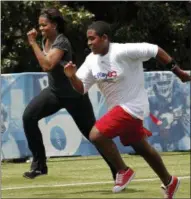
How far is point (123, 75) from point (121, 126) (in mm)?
471

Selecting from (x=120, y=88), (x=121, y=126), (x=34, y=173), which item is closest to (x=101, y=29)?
(x=120, y=88)

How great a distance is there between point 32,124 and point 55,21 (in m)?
1.16

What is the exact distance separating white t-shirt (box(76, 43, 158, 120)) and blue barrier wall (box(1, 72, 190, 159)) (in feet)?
23.3

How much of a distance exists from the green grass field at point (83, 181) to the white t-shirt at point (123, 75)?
1.15 m

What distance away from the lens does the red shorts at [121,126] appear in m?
8.21

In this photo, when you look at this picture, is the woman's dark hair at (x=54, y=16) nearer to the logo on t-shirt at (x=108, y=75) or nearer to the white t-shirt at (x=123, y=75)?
the white t-shirt at (x=123, y=75)

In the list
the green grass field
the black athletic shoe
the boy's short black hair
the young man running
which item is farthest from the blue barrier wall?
the boy's short black hair

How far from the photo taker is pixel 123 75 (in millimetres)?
8188

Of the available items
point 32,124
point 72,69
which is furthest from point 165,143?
point 72,69

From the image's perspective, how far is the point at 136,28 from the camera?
71.4ft

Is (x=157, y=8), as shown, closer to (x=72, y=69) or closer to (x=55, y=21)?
(x=55, y=21)

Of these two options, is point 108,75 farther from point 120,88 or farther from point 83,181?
point 83,181

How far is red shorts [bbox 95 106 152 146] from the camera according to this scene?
8211mm

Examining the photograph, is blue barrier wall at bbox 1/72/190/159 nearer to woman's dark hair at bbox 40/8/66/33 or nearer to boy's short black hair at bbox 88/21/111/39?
woman's dark hair at bbox 40/8/66/33
